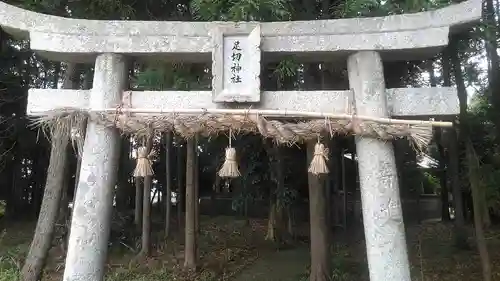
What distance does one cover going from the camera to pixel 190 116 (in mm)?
3809

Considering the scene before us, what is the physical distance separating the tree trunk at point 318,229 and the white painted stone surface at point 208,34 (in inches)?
128

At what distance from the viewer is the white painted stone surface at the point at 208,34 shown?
12.5 ft

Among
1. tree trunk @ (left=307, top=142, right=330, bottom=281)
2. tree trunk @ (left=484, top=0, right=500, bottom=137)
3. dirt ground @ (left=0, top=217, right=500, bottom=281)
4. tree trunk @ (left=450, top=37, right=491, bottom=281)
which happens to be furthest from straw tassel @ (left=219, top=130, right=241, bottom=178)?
tree trunk @ (left=484, top=0, right=500, bottom=137)

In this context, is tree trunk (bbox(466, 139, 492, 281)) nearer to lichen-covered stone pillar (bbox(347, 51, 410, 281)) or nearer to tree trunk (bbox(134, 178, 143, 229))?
lichen-covered stone pillar (bbox(347, 51, 410, 281))

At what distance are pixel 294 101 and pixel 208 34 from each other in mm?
942

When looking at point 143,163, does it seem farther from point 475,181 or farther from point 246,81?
point 475,181

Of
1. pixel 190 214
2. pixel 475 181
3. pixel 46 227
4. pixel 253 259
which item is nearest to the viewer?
pixel 475 181

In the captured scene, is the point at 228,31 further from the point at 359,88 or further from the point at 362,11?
the point at 362,11

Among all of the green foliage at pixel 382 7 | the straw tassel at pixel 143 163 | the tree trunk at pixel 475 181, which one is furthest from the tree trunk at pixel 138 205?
the green foliage at pixel 382 7

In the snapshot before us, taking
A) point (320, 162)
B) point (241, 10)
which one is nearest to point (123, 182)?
point (241, 10)

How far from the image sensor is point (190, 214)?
8773 millimetres

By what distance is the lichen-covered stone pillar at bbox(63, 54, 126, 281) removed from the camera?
376cm

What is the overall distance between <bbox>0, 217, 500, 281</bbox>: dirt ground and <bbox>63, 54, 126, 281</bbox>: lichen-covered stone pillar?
474cm

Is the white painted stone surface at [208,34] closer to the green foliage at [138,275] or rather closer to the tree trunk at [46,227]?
the tree trunk at [46,227]
